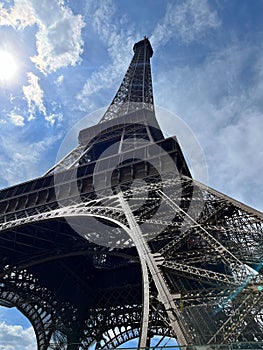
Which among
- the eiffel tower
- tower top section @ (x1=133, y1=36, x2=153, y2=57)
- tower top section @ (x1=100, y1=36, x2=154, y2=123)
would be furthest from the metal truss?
tower top section @ (x1=133, y1=36, x2=153, y2=57)

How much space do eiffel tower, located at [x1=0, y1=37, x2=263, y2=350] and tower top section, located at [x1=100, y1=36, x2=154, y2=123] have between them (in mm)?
2727

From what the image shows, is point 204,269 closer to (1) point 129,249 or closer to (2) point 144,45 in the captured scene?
(1) point 129,249

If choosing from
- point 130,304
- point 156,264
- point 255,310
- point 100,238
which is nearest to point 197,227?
point 156,264

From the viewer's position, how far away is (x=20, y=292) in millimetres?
25281

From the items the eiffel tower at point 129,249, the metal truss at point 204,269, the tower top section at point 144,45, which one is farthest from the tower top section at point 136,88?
the metal truss at point 204,269

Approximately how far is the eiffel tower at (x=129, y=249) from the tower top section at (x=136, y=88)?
273 centimetres

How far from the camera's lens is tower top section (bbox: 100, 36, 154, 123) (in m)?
41.1

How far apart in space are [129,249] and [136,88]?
30760 mm

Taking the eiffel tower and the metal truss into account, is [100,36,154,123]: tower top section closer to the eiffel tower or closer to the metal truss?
the eiffel tower

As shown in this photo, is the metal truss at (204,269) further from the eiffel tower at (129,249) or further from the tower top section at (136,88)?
the tower top section at (136,88)

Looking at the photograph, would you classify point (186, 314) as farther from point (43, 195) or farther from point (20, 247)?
point (20, 247)

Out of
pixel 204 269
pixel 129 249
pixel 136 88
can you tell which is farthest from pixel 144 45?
pixel 204 269

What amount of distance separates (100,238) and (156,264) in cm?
1405

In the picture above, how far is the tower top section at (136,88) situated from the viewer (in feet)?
135
